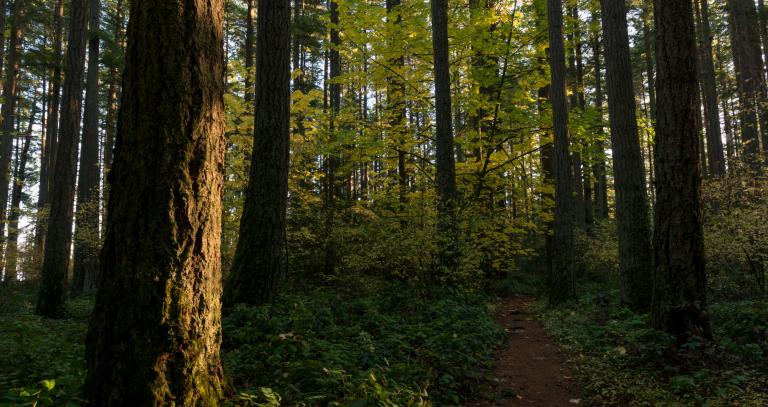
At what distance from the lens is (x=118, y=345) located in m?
2.66

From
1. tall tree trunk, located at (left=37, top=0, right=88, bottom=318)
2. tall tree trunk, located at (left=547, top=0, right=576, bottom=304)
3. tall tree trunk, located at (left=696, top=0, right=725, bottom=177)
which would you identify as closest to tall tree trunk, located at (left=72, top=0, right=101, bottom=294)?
tall tree trunk, located at (left=37, top=0, right=88, bottom=318)

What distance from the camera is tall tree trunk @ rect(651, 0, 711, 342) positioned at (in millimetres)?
5535

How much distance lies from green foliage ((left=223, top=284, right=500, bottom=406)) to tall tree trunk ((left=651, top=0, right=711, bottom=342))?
2571mm

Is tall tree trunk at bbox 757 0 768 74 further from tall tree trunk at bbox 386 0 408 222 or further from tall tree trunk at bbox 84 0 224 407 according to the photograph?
tall tree trunk at bbox 84 0 224 407

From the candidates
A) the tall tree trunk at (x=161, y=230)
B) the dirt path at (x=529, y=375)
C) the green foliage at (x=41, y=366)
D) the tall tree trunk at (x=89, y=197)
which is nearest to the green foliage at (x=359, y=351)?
the dirt path at (x=529, y=375)

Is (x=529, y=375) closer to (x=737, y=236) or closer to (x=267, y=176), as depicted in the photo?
(x=267, y=176)

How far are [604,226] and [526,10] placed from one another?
327 inches

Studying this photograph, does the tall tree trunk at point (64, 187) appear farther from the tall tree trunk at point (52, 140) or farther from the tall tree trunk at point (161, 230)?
the tall tree trunk at point (52, 140)

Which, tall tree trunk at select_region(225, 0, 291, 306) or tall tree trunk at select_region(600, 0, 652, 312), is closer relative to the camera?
tall tree trunk at select_region(225, 0, 291, 306)

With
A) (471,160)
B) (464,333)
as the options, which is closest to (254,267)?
(464,333)

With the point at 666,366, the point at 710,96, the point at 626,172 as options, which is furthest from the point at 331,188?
the point at 710,96

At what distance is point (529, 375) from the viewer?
614 centimetres

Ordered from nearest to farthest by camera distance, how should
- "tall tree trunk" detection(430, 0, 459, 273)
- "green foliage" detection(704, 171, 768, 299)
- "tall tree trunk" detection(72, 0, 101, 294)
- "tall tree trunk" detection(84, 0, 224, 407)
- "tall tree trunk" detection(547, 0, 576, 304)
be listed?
"tall tree trunk" detection(84, 0, 224, 407), "green foliage" detection(704, 171, 768, 299), "tall tree trunk" detection(430, 0, 459, 273), "tall tree trunk" detection(547, 0, 576, 304), "tall tree trunk" detection(72, 0, 101, 294)

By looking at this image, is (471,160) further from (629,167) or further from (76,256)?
(76,256)
